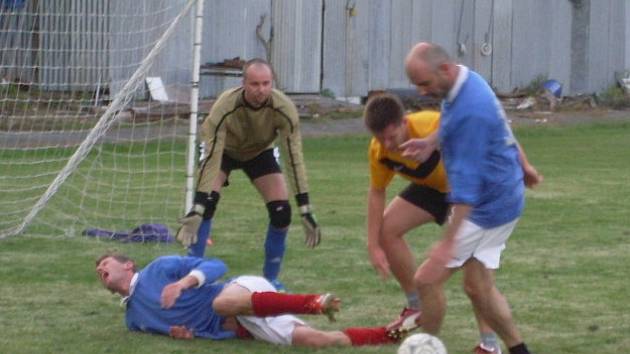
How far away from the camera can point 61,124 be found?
15.3 m

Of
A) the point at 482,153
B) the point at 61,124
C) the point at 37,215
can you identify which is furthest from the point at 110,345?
the point at 61,124

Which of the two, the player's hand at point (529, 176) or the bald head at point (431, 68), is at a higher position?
the bald head at point (431, 68)

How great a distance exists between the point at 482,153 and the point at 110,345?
2.40 m

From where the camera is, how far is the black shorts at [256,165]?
31.7 feet

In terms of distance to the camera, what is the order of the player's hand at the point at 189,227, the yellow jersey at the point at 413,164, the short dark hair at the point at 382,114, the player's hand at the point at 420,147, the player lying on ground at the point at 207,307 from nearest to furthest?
the player's hand at the point at 420,147 → the short dark hair at the point at 382,114 → the yellow jersey at the point at 413,164 → the player lying on ground at the point at 207,307 → the player's hand at the point at 189,227

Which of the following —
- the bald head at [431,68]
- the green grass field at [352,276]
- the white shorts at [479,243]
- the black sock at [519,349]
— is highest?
the bald head at [431,68]

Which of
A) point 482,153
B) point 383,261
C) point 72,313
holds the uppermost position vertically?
Result: point 482,153

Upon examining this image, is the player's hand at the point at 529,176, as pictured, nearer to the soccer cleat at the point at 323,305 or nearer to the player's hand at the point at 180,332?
the soccer cleat at the point at 323,305

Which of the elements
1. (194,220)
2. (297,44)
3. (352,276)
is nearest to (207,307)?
(194,220)

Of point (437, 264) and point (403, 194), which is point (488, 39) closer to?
point (403, 194)

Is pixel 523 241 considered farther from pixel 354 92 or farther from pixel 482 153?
pixel 354 92

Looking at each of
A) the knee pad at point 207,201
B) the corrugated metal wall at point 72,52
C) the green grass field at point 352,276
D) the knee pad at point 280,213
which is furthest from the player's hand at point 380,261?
the corrugated metal wall at point 72,52

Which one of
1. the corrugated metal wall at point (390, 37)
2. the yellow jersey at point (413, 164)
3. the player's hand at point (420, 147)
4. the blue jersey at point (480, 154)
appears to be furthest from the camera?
the corrugated metal wall at point (390, 37)

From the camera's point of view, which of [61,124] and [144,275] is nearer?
[144,275]
